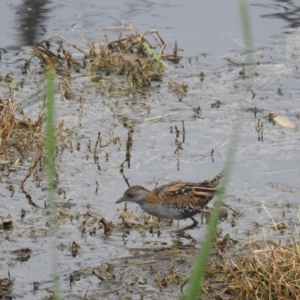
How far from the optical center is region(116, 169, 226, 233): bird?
21.3 ft

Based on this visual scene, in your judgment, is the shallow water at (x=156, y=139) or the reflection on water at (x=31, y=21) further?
the reflection on water at (x=31, y=21)

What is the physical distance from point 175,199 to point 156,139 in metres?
1.89

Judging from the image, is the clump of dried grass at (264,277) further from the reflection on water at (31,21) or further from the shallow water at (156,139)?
the reflection on water at (31,21)

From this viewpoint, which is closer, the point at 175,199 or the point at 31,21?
the point at 175,199

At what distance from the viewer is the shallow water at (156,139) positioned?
600 centimetres

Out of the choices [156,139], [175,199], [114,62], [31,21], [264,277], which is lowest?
[264,277]

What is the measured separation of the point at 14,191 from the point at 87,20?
4.87 m

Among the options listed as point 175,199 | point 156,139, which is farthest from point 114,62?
point 175,199

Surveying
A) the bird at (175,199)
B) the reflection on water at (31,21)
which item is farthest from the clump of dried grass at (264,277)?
the reflection on water at (31,21)

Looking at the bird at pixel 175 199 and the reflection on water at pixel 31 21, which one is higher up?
the reflection on water at pixel 31 21

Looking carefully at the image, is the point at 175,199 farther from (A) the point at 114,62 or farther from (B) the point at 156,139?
(A) the point at 114,62

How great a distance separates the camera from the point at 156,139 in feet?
27.3

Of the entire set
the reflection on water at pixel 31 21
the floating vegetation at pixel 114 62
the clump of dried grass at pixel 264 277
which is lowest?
the clump of dried grass at pixel 264 277

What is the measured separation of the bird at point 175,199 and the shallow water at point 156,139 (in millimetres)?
175
